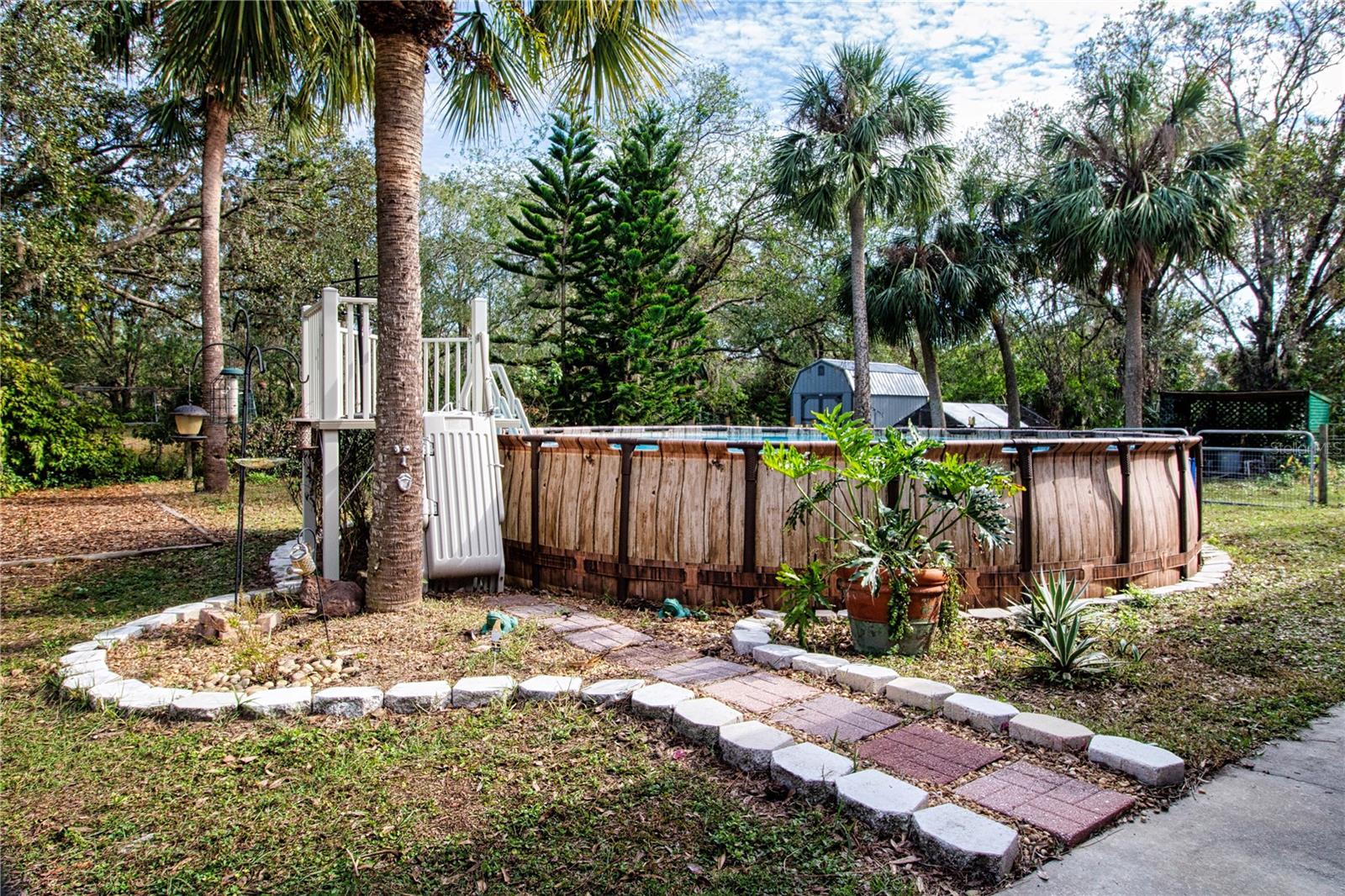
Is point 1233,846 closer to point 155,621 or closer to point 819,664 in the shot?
point 819,664

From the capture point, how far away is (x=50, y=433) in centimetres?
1141

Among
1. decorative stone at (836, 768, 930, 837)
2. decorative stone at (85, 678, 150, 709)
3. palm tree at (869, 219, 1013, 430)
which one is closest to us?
decorative stone at (836, 768, 930, 837)

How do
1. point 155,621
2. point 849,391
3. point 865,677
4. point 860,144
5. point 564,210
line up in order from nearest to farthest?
point 865,677
point 155,621
point 564,210
point 860,144
point 849,391

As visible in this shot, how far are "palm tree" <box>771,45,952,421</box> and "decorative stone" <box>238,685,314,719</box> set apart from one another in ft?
43.8

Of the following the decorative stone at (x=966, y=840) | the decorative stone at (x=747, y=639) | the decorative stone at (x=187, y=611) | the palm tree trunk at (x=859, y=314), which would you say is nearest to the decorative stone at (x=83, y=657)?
the decorative stone at (x=187, y=611)

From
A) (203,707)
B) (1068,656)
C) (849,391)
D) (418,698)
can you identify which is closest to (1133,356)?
(849,391)

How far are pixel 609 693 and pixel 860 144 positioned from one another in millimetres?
13988

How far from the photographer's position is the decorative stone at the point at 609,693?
3172 millimetres

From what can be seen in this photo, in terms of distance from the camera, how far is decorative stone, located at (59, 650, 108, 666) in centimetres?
365

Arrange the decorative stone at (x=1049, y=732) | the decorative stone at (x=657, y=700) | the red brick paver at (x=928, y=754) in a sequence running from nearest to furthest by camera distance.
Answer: the red brick paver at (x=928, y=754), the decorative stone at (x=1049, y=732), the decorative stone at (x=657, y=700)

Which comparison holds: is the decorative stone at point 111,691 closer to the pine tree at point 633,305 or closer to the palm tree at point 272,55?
the palm tree at point 272,55

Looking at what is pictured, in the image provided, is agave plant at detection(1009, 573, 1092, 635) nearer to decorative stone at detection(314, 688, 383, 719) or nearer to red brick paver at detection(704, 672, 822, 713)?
red brick paver at detection(704, 672, 822, 713)

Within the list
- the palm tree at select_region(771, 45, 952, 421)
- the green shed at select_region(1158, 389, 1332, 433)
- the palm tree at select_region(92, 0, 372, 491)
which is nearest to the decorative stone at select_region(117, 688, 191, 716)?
the palm tree at select_region(92, 0, 372, 491)

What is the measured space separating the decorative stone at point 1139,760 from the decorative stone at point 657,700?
57.7 inches
